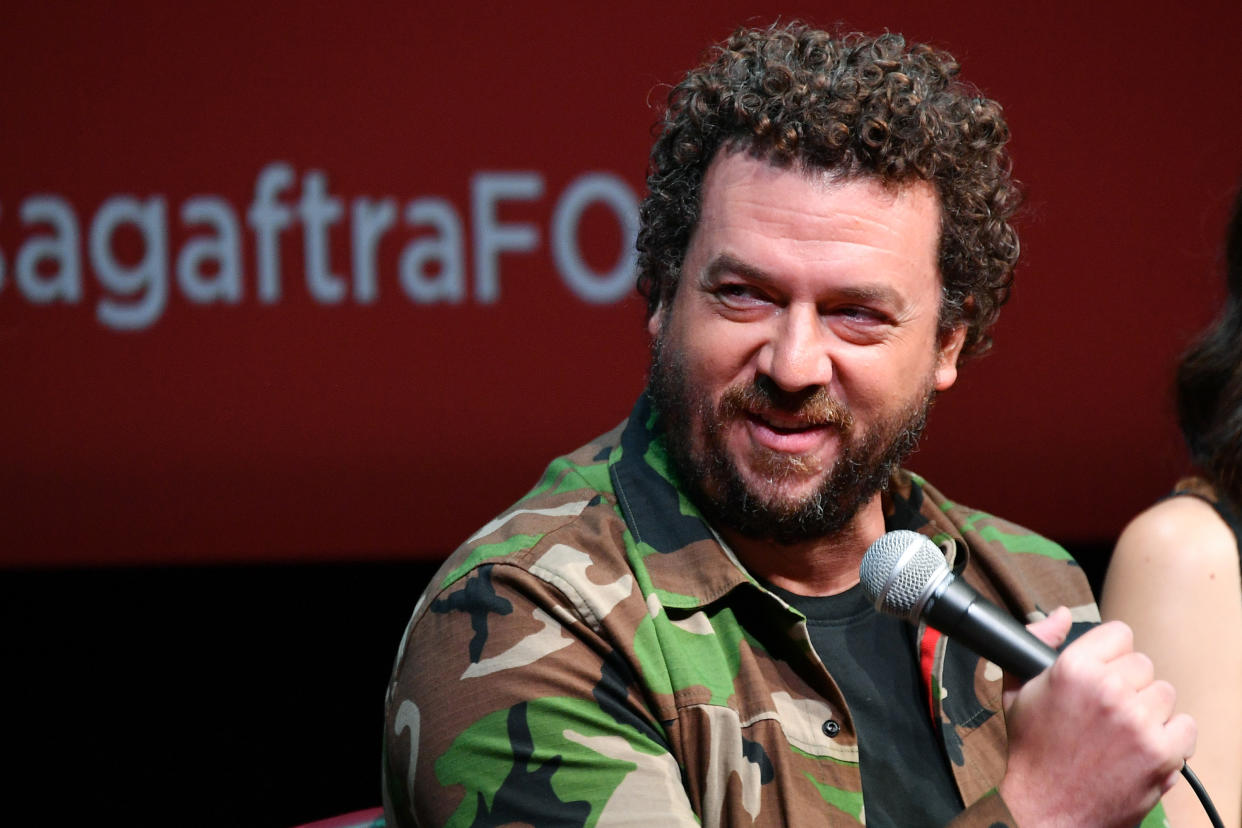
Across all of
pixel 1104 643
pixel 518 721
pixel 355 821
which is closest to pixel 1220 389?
pixel 1104 643

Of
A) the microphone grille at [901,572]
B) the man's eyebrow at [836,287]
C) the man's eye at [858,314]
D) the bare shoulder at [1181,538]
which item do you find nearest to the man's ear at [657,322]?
the man's eyebrow at [836,287]

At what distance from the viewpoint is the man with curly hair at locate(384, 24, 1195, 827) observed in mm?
1356

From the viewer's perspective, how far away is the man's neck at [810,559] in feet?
5.70

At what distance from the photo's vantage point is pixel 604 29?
3.32 meters

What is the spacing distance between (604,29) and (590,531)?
2.05 meters

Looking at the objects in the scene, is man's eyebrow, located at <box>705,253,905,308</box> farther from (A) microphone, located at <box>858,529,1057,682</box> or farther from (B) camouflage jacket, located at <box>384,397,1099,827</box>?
(A) microphone, located at <box>858,529,1057,682</box>

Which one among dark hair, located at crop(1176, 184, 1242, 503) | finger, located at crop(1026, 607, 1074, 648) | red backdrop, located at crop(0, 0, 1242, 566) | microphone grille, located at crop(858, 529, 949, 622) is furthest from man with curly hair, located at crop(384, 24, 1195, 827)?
red backdrop, located at crop(0, 0, 1242, 566)

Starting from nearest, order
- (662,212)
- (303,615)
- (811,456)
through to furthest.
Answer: (811,456) → (662,212) → (303,615)

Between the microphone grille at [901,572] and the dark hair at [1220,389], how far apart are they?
2.99 feet

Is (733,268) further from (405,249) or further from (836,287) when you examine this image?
(405,249)

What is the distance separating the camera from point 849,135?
1672mm

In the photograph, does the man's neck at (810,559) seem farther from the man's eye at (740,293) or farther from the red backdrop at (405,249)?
the red backdrop at (405,249)

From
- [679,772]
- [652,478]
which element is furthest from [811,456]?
[679,772]

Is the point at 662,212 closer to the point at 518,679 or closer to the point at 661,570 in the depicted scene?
the point at 661,570
